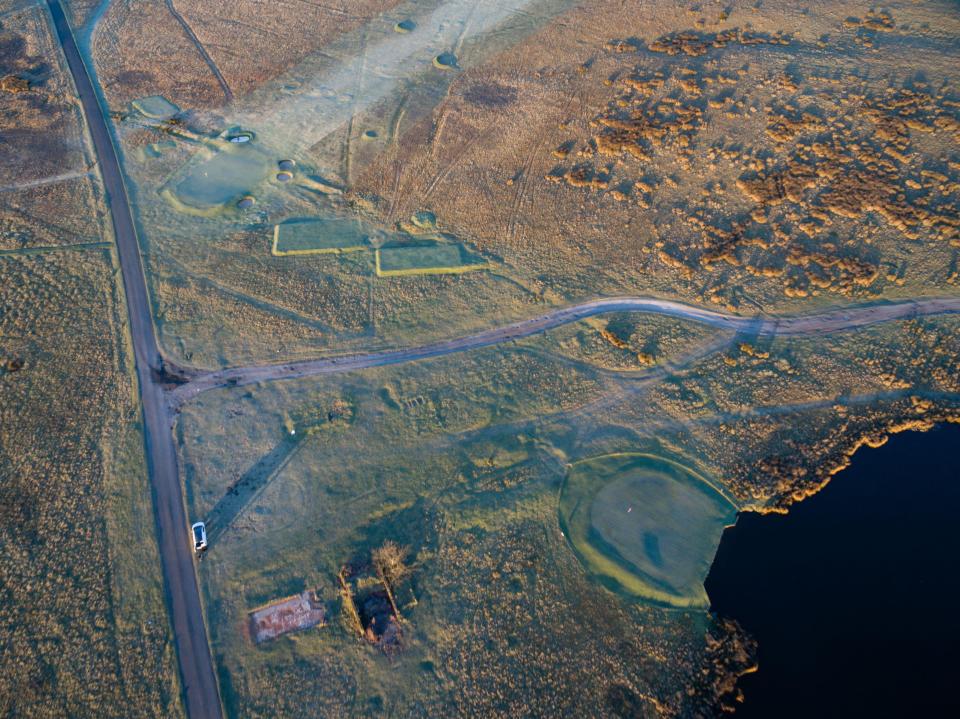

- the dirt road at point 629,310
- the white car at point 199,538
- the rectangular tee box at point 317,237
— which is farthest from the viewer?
the rectangular tee box at point 317,237

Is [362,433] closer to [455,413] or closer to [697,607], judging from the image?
[455,413]

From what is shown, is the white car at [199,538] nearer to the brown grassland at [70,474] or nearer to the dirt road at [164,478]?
the dirt road at [164,478]

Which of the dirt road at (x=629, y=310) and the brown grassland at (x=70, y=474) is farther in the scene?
the dirt road at (x=629, y=310)

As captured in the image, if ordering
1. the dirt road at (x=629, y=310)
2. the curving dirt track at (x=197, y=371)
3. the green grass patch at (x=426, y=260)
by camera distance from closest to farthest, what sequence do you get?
1. the curving dirt track at (x=197, y=371)
2. the dirt road at (x=629, y=310)
3. the green grass patch at (x=426, y=260)

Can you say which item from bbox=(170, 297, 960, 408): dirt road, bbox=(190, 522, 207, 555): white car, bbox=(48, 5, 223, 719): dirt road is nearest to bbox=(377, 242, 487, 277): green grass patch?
bbox=(170, 297, 960, 408): dirt road

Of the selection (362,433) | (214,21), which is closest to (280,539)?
(362,433)

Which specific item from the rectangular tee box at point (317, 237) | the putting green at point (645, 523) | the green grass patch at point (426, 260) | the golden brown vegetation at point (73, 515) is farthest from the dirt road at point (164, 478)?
the putting green at point (645, 523)

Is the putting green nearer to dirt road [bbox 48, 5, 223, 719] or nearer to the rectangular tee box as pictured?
dirt road [bbox 48, 5, 223, 719]
